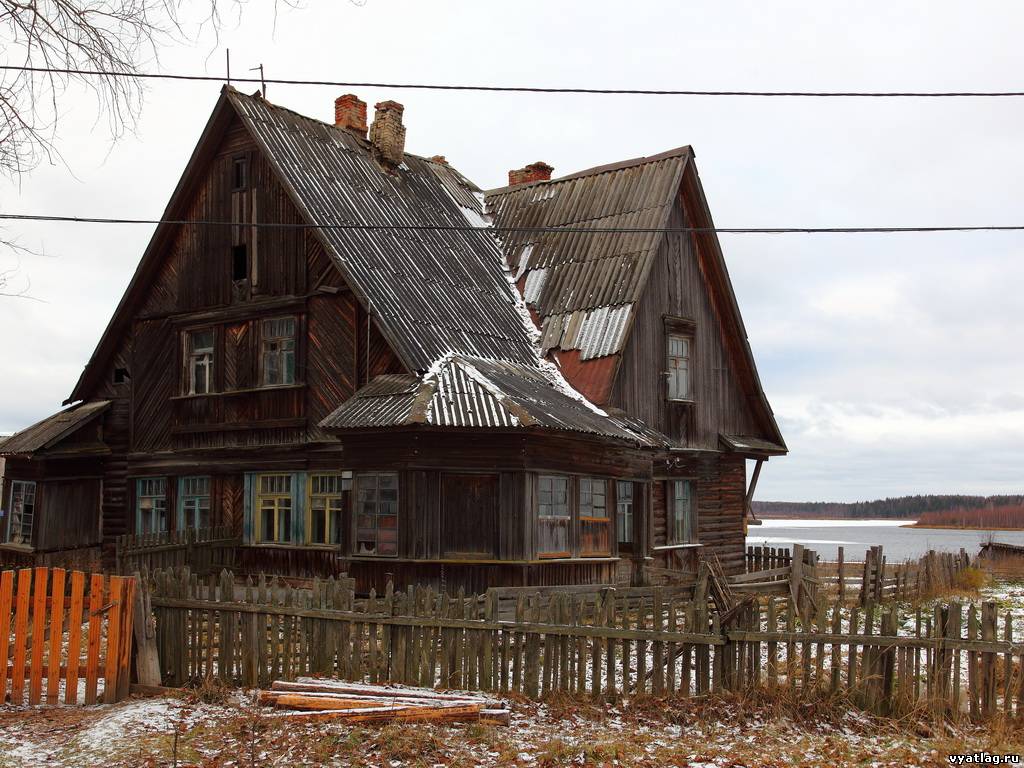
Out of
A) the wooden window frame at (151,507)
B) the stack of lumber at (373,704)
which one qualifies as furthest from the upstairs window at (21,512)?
the stack of lumber at (373,704)

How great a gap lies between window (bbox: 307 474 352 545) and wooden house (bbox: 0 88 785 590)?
6cm

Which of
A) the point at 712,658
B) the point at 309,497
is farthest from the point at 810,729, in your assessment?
the point at 309,497

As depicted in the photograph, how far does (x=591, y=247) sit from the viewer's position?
82.1 ft

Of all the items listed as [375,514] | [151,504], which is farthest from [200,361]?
[375,514]

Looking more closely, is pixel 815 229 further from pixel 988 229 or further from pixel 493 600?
pixel 493 600

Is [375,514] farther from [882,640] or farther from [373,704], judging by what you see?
[882,640]

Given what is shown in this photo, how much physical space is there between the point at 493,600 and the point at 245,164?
49.3ft

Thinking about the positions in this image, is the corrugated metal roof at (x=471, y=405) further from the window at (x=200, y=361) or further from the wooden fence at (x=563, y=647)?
the wooden fence at (x=563, y=647)

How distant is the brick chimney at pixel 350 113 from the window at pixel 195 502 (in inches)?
396

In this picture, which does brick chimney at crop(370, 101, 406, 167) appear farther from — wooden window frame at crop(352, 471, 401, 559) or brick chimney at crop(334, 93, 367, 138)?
wooden window frame at crop(352, 471, 401, 559)

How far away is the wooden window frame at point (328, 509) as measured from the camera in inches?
808

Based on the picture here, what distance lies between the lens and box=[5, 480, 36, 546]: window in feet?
82.8

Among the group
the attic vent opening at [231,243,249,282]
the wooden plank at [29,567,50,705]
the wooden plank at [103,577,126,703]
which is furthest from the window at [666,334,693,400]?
the wooden plank at [29,567,50,705]

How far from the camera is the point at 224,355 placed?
2292cm
